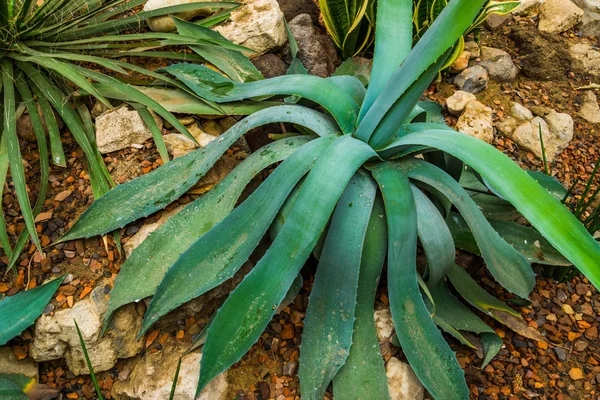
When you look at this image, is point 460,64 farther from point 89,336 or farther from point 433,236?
point 89,336

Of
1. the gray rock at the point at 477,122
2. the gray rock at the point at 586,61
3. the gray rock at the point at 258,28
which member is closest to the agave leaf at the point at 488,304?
the gray rock at the point at 477,122

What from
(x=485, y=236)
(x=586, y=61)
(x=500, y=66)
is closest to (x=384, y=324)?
(x=485, y=236)

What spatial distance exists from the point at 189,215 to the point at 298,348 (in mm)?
467

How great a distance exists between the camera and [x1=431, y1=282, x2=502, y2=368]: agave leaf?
55.4 inches

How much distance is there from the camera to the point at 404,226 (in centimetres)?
127

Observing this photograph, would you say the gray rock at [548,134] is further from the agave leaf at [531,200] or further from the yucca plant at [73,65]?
the yucca plant at [73,65]

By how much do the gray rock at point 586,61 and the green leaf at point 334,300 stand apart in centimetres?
159

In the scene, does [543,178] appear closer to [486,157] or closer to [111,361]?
[486,157]

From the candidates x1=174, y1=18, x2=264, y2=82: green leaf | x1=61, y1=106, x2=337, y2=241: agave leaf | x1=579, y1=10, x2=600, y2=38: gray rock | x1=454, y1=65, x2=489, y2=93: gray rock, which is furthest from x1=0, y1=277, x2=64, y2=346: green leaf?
x1=579, y1=10, x2=600, y2=38: gray rock

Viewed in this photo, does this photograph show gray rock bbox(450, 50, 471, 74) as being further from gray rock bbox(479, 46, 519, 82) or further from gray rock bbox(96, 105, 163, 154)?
gray rock bbox(96, 105, 163, 154)

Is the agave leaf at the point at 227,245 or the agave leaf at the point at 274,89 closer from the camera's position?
the agave leaf at the point at 227,245

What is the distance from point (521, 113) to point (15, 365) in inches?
77.6

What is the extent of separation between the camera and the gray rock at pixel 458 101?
6.68 feet

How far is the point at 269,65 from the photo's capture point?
1883 mm
